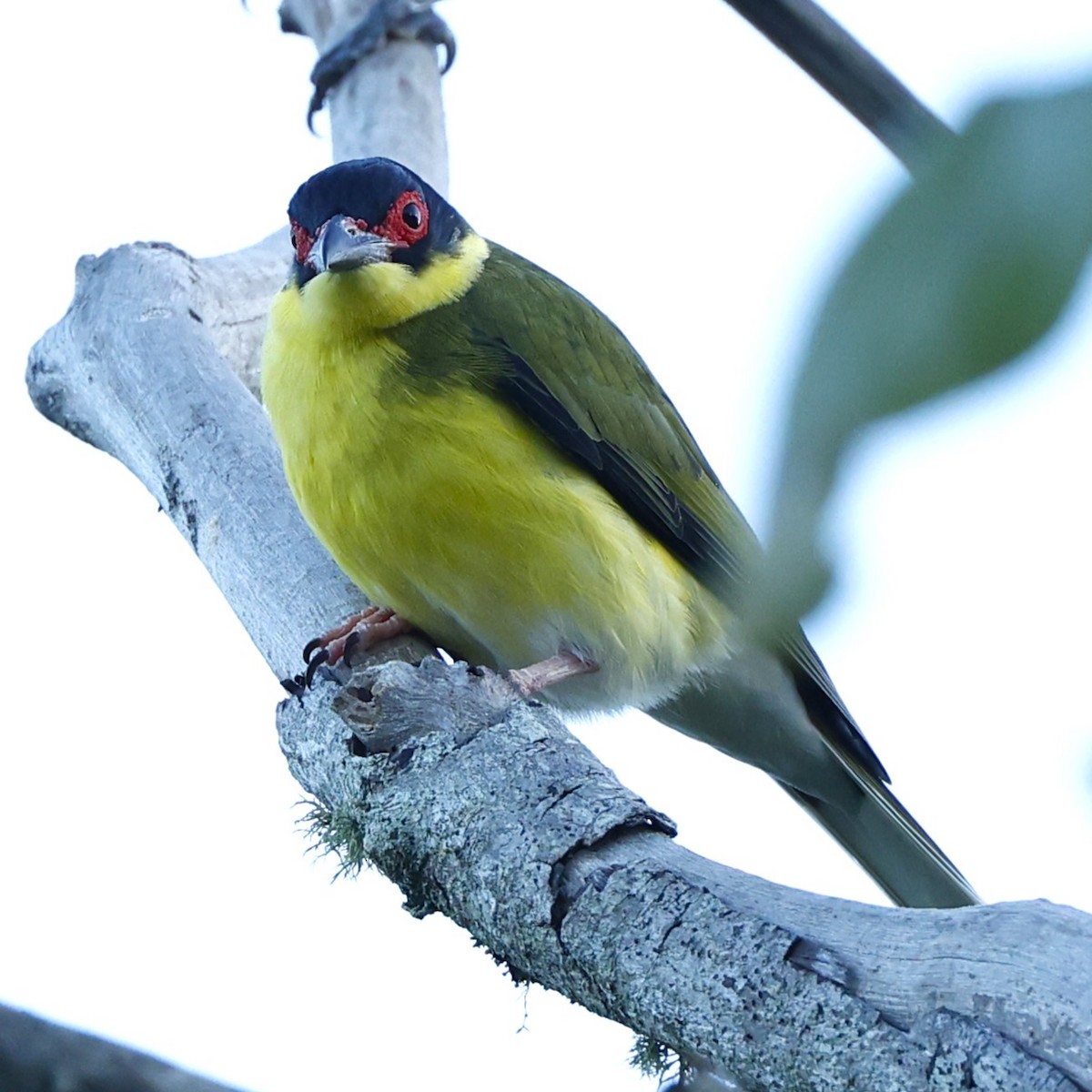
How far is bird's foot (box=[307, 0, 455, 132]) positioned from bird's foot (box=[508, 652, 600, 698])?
8.97 feet

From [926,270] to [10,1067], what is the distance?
36 cm

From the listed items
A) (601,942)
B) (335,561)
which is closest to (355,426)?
(335,561)

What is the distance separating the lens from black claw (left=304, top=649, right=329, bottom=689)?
317 centimetres

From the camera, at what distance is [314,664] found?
10.6 ft

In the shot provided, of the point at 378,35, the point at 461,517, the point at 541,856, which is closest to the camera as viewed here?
the point at 541,856

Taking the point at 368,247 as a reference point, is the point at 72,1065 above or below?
below

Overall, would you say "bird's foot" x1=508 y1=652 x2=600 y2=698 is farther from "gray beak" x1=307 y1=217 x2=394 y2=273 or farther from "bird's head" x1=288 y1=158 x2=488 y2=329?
"gray beak" x1=307 y1=217 x2=394 y2=273

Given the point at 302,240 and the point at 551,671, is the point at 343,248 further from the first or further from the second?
the point at 551,671

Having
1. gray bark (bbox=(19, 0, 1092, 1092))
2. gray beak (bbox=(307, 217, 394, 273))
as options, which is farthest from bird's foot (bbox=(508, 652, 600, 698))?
gray beak (bbox=(307, 217, 394, 273))

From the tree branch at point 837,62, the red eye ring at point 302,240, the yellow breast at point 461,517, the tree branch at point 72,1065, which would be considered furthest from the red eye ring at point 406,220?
the tree branch at point 72,1065

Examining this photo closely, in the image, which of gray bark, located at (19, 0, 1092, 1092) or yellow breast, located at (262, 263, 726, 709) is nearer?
gray bark, located at (19, 0, 1092, 1092)

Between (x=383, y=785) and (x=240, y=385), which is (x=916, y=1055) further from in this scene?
(x=240, y=385)

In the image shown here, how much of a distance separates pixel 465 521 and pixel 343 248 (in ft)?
2.77

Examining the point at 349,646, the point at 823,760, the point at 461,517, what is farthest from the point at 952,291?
the point at 823,760
